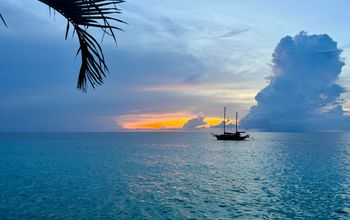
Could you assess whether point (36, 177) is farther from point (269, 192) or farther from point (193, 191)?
point (269, 192)

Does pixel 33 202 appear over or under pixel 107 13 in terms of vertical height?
under

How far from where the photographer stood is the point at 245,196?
25234 mm

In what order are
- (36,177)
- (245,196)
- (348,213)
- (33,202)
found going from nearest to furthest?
(348,213)
(33,202)
(245,196)
(36,177)

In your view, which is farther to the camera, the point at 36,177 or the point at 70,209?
the point at 36,177

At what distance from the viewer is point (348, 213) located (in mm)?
20500

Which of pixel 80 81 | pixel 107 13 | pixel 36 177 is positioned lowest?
pixel 36 177

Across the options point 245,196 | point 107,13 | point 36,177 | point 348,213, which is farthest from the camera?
point 36,177

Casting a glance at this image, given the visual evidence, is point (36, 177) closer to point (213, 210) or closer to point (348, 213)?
point (213, 210)

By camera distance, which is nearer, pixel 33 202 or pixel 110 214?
pixel 110 214

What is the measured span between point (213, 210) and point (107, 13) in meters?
19.8

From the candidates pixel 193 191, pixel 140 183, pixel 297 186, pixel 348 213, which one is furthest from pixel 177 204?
pixel 297 186

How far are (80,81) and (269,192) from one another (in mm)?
27439

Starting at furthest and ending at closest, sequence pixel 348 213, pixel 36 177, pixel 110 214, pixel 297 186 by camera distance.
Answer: pixel 36 177 → pixel 297 186 → pixel 348 213 → pixel 110 214

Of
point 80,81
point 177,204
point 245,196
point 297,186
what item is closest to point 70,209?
point 177,204
